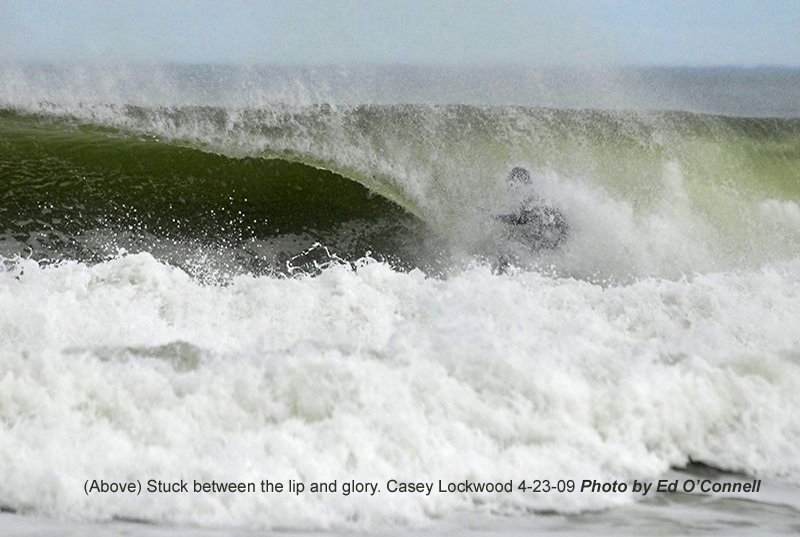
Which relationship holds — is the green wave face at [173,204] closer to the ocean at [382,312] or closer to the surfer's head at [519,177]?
the ocean at [382,312]

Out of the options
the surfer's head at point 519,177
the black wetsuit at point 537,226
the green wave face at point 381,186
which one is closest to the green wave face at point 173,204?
the green wave face at point 381,186

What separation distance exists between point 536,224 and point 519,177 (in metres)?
0.90

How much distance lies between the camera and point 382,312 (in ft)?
24.8

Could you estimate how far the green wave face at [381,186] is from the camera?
9438 mm

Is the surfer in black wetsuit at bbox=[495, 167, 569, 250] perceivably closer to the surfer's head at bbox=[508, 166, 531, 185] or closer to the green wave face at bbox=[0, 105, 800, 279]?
the green wave face at bbox=[0, 105, 800, 279]

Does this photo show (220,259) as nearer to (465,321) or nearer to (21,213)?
(21,213)

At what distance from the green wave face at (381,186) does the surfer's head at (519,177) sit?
0.23 m

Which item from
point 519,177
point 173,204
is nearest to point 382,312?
point 173,204

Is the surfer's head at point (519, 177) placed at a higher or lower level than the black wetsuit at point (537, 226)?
higher

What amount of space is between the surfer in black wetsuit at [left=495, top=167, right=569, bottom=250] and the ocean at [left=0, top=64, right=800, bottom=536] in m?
0.17

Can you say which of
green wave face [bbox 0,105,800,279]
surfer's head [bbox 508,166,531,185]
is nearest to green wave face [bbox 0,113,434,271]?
green wave face [bbox 0,105,800,279]

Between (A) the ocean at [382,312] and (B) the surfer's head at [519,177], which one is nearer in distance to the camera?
(A) the ocean at [382,312]

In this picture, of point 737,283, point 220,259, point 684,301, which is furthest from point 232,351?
point 737,283

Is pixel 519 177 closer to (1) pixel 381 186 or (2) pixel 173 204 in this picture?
(1) pixel 381 186
